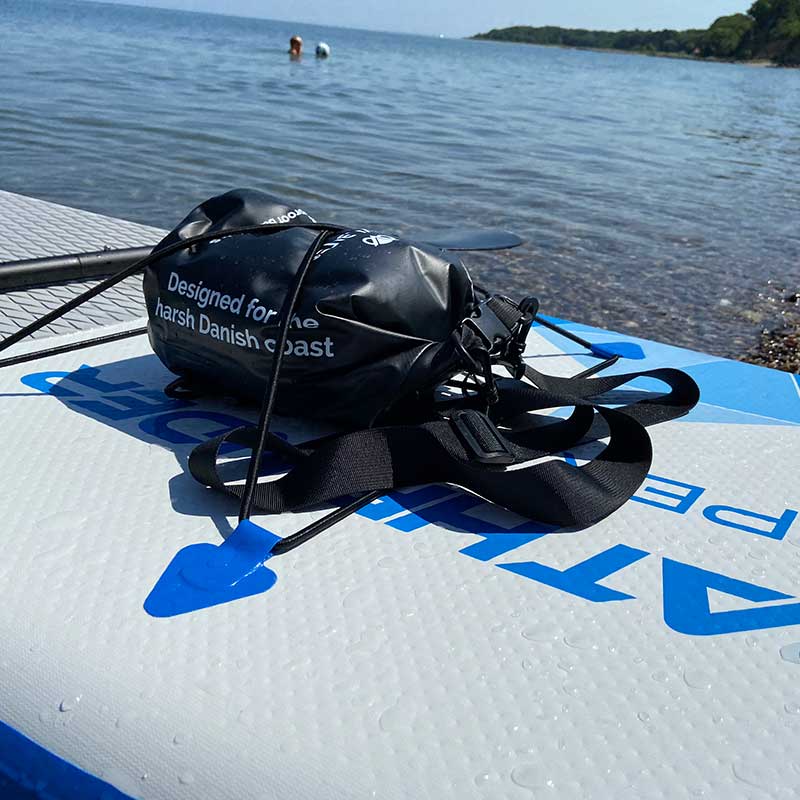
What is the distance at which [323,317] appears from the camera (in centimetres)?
157

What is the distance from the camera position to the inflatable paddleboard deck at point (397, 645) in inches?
38.3

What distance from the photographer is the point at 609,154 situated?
1157 cm

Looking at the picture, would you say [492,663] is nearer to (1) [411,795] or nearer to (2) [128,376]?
(1) [411,795]

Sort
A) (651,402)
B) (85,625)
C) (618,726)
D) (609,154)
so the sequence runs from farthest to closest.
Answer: (609,154) < (651,402) < (85,625) < (618,726)

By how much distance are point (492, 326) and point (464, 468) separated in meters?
0.40

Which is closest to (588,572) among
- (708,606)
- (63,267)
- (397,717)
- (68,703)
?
(708,606)

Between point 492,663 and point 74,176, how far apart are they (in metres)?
7.52

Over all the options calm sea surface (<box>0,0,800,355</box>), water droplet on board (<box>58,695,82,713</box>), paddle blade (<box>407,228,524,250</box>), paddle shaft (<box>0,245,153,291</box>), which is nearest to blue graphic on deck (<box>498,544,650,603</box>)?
water droplet on board (<box>58,695,82,713</box>)

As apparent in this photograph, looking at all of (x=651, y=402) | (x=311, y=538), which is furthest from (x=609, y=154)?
(x=311, y=538)

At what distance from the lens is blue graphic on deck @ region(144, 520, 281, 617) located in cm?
120

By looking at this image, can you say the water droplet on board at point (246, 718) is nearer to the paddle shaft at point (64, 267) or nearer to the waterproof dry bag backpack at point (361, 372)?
the waterproof dry bag backpack at point (361, 372)

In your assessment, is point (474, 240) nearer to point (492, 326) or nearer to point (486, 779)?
point (492, 326)

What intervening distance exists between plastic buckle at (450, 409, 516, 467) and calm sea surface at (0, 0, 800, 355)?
3.38m

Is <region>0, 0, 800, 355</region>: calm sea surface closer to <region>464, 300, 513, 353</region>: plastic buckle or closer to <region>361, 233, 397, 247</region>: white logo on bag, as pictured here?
<region>464, 300, 513, 353</region>: plastic buckle
